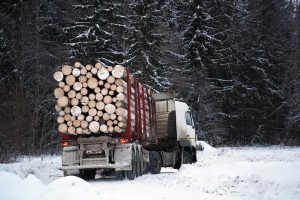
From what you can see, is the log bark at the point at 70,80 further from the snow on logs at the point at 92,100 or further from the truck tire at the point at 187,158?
the truck tire at the point at 187,158

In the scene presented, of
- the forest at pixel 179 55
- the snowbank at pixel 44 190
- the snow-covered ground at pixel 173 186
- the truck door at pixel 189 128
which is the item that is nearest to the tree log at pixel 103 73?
the snow-covered ground at pixel 173 186

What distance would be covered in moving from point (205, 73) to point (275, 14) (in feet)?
32.3

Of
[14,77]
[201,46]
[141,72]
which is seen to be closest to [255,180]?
[141,72]

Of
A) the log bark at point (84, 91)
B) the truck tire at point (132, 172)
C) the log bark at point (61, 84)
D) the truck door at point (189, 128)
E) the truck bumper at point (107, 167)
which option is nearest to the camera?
the truck bumper at point (107, 167)

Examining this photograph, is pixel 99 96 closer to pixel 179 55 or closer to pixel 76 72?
pixel 76 72

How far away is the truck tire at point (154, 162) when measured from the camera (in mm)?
17388

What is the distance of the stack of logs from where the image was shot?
1377 cm

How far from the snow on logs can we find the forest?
27.7ft

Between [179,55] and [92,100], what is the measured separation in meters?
21.3

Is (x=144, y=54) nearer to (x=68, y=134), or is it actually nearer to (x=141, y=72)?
(x=141, y=72)

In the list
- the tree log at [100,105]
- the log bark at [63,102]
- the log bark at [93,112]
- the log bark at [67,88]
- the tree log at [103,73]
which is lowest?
the log bark at [93,112]

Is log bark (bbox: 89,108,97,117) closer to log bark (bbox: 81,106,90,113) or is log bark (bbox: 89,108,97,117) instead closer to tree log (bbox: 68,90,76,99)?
log bark (bbox: 81,106,90,113)

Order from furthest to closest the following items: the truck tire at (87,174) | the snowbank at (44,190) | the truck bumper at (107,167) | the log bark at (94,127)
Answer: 1. the truck tire at (87,174)
2. the truck bumper at (107,167)
3. the log bark at (94,127)
4. the snowbank at (44,190)

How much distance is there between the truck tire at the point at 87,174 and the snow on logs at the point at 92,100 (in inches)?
78.2
